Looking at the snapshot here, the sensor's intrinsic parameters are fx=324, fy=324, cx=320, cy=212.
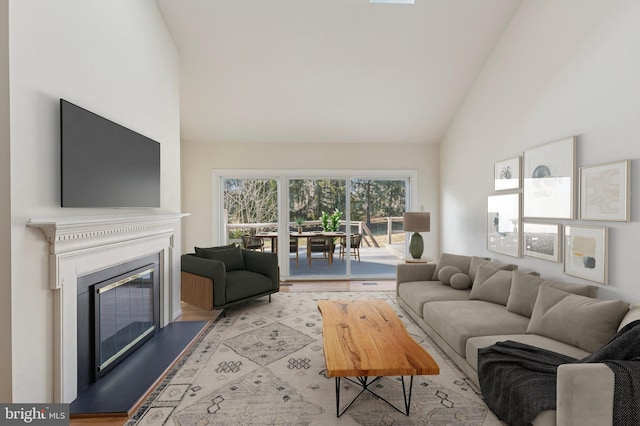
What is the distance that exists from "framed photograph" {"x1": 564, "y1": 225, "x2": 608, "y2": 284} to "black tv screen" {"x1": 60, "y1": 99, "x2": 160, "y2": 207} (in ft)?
12.7

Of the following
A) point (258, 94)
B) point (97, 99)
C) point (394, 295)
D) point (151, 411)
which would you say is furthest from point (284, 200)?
point (151, 411)

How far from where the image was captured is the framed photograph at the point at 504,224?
3.66 meters

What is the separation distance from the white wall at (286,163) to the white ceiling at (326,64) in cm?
26

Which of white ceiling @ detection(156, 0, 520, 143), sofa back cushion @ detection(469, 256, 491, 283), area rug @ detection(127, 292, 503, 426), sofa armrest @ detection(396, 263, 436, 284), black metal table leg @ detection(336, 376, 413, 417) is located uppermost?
white ceiling @ detection(156, 0, 520, 143)

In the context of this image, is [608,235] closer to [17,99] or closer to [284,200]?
[17,99]

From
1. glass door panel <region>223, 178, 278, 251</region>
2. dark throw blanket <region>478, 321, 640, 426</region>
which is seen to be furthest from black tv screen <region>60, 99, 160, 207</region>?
dark throw blanket <region>478, 321, 640, 426</region>

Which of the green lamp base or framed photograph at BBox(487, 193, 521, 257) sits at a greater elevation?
framed photograph at BBox(487, 193, 521, 257)

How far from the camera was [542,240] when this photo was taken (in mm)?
3250

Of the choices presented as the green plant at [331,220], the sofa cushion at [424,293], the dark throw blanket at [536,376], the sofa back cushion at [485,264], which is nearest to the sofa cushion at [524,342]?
the dark throw blanket at [536,376]

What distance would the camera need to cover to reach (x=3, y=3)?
1.67 metres

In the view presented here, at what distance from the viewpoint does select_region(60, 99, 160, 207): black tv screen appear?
6.84 feet

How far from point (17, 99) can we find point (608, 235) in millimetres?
4046

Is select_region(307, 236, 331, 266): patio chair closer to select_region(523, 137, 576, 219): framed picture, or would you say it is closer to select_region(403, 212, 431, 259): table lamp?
select_region(403, 212, 431, 259): table lamp

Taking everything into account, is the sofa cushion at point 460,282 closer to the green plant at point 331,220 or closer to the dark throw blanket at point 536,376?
the dark throw blanket at point 536,376
